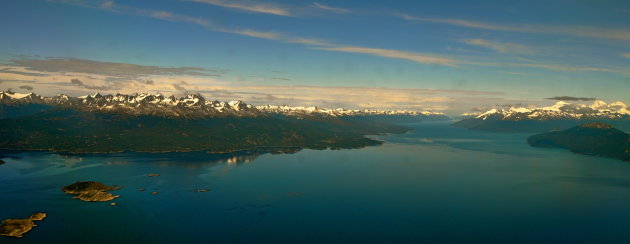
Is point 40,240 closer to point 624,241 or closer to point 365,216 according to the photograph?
point 365,216

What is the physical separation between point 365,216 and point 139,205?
10765 cm

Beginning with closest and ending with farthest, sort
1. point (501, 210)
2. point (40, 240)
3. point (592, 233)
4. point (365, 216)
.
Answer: point (40, 240)
point (592, 233)
point (365, 216)
point (501, 210)

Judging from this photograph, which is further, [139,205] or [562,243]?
[139,205]

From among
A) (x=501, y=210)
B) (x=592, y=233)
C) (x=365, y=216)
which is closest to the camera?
(x=592, y=233)

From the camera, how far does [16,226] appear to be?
492ft

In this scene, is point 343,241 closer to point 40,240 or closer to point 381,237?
point 381,237

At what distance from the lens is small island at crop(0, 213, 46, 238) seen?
144 meters

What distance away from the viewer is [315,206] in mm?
191875

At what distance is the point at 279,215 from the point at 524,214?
368 feet

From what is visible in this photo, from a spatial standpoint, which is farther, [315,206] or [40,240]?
[315,206]

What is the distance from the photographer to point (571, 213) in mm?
182250

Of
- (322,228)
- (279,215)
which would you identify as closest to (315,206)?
(279,215)

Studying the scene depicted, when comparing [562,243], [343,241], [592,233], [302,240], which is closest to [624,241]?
[592,233]

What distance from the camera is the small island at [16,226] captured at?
14364 centimetres
